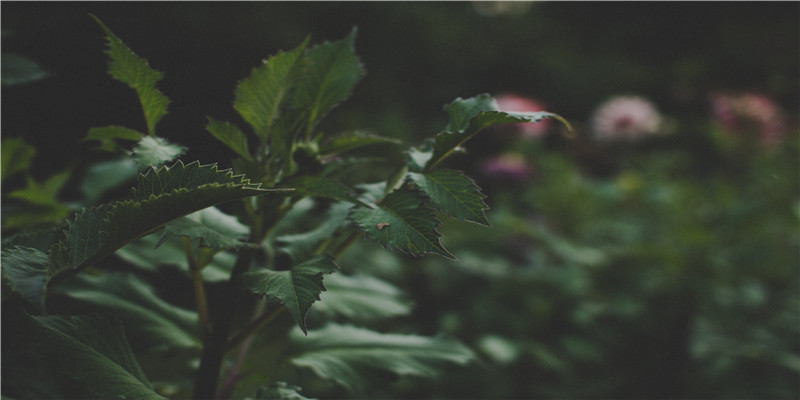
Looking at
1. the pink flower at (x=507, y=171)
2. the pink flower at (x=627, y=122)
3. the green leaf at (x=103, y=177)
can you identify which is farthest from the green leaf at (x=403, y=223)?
the pink flower at (x=627, y=122)

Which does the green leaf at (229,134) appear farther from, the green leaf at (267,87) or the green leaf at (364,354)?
the green leaf at (364,354)

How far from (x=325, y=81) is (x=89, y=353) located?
A: 0.31 meters

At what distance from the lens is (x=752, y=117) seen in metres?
2.91

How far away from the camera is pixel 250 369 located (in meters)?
0.67

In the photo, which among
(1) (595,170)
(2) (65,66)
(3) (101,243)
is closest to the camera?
(3) (101,243)

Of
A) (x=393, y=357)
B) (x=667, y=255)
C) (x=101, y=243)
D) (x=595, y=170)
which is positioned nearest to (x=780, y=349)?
(x=667, y=255)

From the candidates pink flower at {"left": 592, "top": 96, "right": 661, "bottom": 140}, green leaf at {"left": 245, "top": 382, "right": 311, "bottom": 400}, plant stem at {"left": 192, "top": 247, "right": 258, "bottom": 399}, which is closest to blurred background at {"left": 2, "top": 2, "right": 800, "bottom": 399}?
pink flower at {"left": 592, "top": 96, "right": 661, "bottom": 140}

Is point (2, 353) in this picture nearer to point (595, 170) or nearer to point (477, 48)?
point (595, 170)

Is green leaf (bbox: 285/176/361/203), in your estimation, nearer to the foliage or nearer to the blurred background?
the foliage

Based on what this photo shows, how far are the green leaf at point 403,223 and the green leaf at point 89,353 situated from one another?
210 mm

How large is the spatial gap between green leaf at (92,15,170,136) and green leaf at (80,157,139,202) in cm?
41

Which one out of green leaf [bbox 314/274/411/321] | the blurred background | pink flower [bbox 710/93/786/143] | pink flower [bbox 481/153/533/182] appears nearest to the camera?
green leaf [bbox 314/274/411/321]

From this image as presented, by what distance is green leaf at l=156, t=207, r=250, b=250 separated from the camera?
1.34 ft

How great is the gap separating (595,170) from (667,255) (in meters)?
2.13
